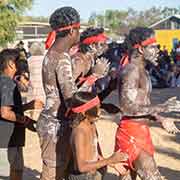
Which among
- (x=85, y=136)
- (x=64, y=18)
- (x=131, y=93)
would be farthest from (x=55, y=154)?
(x=64, y=18)

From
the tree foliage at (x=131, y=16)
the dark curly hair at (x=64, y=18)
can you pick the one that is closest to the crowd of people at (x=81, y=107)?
the dark curly hair at (x=64, y=18)

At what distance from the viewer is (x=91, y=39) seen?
5164mm

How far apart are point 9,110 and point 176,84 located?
47.3 ft

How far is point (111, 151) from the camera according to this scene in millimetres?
8352

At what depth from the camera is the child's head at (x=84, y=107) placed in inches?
155

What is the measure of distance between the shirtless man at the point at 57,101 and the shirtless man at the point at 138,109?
0.70 meters

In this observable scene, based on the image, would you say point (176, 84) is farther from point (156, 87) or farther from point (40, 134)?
point (40, 134)

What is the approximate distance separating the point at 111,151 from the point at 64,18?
4444mm

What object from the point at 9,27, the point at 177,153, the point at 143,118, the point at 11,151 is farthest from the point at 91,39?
the point at 9,27

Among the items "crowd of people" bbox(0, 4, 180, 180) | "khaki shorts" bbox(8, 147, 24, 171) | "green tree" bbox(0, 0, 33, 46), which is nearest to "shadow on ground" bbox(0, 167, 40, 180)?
"crowd of people" bbox(0, 4, 180, 180)

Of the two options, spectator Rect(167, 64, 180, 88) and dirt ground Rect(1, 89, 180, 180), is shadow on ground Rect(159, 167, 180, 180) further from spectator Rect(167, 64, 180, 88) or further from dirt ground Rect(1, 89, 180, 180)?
spectator Rect(167, 64, 180, 88)

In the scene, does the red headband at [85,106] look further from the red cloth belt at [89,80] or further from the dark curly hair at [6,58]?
the dark curly hair at [6,58]

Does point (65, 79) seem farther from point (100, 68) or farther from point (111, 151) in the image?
point (111, 151)

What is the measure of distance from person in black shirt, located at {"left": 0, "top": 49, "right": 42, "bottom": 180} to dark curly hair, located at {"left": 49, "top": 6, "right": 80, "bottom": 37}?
967 millimetres
